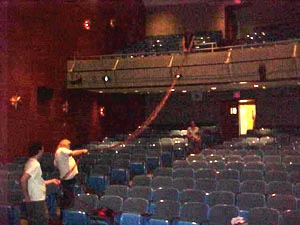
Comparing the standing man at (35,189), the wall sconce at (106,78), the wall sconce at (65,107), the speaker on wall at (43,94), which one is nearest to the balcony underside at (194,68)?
the wall sconce at (106,78)

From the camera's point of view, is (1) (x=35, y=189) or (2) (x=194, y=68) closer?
(1) (x=35, y=189)

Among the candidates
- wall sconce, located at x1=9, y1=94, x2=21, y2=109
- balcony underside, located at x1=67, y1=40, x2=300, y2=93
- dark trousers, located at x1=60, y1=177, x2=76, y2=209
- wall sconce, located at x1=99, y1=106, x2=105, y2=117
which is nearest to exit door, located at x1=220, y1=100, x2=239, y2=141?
balcony underside, located at x1=67, y1=40, x2=300, y2=93

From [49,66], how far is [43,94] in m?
1.04

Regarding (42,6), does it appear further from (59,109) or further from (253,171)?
(253,171)

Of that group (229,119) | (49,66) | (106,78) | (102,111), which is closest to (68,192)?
(49,66)

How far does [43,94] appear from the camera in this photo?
605 inches

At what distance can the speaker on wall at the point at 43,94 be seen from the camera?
50.0 ft

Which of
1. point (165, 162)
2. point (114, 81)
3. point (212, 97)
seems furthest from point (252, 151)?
point (212, 97)

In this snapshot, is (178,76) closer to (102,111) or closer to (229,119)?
(102,111)

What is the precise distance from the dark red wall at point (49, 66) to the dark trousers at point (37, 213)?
7198 millimetres

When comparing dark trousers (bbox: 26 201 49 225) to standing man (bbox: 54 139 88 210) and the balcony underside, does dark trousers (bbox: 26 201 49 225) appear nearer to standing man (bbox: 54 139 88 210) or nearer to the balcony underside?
standing man (bbox: 54 139 88 210)

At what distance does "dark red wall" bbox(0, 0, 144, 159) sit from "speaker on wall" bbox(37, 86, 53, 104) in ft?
0.40

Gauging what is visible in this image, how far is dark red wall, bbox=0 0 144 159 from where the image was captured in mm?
14172

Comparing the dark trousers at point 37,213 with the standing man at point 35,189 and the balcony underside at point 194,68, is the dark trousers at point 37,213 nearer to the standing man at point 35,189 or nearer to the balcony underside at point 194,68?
the standing man at point 35,189
